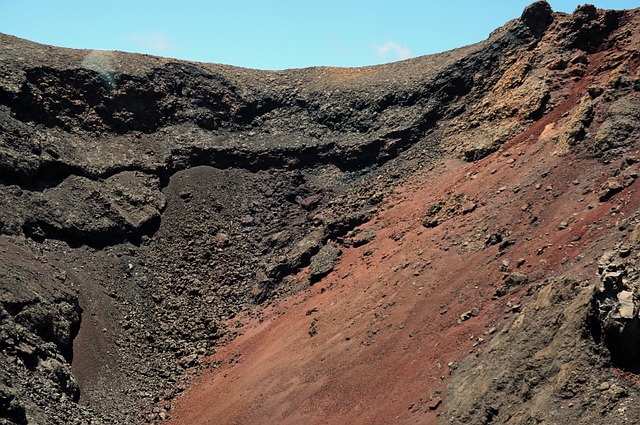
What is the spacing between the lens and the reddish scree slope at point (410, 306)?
889 inches

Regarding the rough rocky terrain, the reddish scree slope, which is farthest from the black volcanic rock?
the reddish scree slope

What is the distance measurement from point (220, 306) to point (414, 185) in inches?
397

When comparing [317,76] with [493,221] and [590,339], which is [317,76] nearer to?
[493,221]

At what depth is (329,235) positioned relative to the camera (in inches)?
1366

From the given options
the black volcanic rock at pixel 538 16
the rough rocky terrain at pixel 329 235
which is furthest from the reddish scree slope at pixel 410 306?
the black volcanic rock at pixel 538 16

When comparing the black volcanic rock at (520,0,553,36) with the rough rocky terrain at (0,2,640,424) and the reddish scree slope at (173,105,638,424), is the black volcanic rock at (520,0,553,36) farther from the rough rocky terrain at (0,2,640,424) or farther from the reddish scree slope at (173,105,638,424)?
the reddish scree slope at (173,105,638,424)

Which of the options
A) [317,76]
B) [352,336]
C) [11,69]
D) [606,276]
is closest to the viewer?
[606,276]

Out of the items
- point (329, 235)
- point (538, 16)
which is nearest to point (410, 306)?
point (329, 235)

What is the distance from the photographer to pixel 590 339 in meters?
17.7

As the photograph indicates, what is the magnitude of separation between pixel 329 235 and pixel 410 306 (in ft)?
30.4

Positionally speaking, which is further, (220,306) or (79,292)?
(220,306)

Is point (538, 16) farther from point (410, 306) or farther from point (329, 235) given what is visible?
point (410, 306)

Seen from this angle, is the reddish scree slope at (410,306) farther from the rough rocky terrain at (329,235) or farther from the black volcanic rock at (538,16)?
the black volcanic rock at (538,16)

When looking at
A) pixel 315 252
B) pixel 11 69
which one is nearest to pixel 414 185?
pixel 315 252
